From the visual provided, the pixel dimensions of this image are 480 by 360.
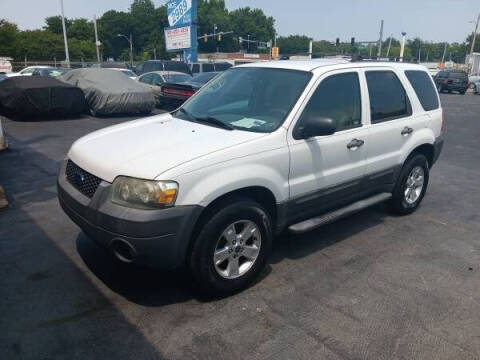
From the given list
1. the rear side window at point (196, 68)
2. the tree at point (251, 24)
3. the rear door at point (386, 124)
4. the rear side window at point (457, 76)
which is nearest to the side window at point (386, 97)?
the rear door at point (386, 124)

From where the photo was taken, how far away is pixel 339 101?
4.00m

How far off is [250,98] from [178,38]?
25.9 metres

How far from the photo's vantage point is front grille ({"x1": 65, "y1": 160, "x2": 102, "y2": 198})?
10.4 ft

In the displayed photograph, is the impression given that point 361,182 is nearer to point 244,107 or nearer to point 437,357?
point 244,107

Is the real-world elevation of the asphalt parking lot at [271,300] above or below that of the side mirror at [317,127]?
below

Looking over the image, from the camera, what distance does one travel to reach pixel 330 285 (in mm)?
→ 3551

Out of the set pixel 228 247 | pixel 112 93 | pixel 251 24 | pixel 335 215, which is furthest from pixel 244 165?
pixel 251 24

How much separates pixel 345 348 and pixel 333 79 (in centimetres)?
245

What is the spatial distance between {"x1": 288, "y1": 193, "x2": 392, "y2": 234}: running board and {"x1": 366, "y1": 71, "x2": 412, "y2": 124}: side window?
2.85 feet

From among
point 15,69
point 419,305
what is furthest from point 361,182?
point 15,69

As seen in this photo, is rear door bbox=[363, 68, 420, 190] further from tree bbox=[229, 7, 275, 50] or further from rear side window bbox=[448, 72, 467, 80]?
tree bbox=[229, 7, 275, 50]

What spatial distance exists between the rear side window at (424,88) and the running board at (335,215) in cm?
132

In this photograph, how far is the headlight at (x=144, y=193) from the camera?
280cm

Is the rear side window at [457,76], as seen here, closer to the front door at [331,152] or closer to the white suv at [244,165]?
the white suv at [244,165]
